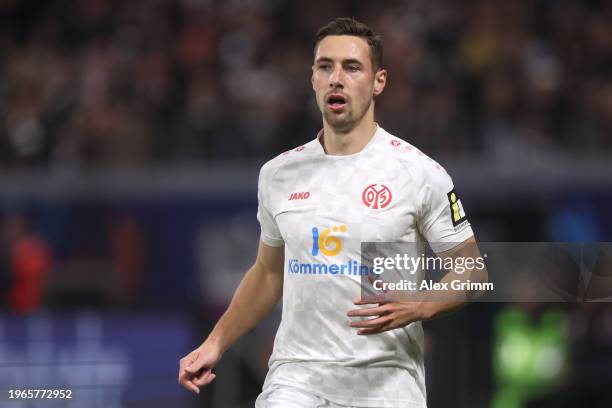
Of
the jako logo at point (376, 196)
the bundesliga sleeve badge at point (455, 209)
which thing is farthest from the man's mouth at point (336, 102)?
the bundesliga sleeve badge at point (455, 209)

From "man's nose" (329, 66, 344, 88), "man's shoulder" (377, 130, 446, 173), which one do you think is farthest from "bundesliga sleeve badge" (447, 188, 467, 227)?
"man's nose" (329, 66, 344, 88)

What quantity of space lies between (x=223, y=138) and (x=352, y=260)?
749 centimetres

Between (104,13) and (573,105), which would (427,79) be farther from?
(104,13)

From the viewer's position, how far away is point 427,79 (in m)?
12.8

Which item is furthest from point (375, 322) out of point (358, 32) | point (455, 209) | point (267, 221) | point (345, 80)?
point (358, 32)

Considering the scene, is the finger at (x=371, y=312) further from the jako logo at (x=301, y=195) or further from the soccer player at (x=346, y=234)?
the jako logo at (x=301, y=195)

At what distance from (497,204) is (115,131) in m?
4.03

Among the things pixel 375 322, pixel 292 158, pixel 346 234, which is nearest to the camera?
pixel 375 322

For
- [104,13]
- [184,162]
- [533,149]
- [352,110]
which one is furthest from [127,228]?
[352,110]

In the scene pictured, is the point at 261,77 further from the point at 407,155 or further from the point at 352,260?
the point at 352,260

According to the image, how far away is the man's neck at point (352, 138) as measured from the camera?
5.24 meters

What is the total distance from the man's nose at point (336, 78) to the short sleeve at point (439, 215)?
54 cm

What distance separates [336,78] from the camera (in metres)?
5.12

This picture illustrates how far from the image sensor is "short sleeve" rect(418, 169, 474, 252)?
505cm
